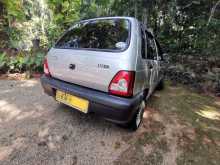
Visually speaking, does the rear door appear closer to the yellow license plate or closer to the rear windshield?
the rear windshield

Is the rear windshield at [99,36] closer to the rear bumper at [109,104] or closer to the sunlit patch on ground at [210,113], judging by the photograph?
the rear bumper at [109,104]

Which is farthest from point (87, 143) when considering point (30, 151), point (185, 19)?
point (185, 19)

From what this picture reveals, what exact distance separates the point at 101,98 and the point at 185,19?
7.84 meters

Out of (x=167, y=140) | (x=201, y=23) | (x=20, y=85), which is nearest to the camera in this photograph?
(x=167, y=140)

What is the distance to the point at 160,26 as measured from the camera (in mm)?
8727

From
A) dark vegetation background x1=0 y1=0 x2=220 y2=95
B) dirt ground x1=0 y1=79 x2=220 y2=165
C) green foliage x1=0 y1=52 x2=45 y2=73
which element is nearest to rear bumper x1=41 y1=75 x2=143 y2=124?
dirt ground x1=0 y1=79 x2=220 y2=165

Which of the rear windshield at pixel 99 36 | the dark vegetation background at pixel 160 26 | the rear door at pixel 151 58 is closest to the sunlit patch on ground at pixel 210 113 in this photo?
the rear door at pixel 151 58

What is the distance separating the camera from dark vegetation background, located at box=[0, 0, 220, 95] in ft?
21.1

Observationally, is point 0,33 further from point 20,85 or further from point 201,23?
point 201,23

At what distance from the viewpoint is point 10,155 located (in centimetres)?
195

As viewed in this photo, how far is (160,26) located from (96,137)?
775 cm

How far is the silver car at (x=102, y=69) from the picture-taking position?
195cm

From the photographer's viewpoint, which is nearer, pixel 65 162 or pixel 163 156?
pixel 65 162

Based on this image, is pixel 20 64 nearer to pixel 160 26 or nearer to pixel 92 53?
pixel 92 53
